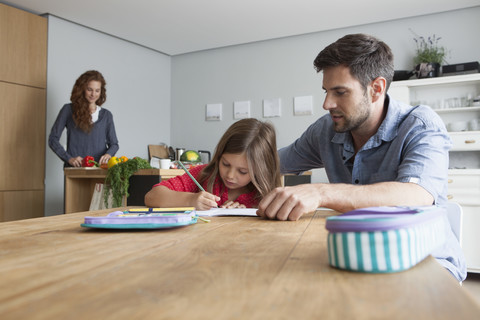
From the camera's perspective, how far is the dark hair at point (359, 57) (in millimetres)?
1344

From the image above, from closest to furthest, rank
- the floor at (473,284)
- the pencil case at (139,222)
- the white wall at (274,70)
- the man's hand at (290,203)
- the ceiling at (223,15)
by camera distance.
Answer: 1. the pencil case at (139,222)
2. the man's hand at (290,203)
3. the floor at (473,284)
4. the ceiling at (223,15)
5. the white wall at (274,70)

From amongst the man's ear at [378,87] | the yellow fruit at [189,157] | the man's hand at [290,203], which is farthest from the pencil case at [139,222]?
the yellow fruit at [189,157]

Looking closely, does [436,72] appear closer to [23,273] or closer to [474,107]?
[474,107]

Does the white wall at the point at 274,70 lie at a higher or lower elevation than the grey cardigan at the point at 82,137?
higher

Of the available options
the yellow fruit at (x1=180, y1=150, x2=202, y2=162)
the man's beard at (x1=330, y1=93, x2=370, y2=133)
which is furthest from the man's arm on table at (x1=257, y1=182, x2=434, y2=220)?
the yellow fruit at (x1=180, y1=150, x2=202, y2=162)

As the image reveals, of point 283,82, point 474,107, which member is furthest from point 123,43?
point 474,107

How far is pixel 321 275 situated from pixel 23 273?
0.33 meters

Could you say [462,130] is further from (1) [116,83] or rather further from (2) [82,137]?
(1) [116,83]

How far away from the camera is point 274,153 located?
5.77ft

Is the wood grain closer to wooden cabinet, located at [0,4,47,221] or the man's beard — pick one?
wooden cabinet, located at [0,4,47,221]

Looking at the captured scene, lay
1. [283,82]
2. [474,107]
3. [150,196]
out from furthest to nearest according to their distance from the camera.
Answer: [283,82] → [474,107] → [150,196]

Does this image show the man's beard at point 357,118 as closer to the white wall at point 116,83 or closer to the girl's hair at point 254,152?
the girl's hair at point 254,152

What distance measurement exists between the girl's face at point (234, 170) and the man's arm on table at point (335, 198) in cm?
63

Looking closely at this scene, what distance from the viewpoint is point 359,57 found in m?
1.34
